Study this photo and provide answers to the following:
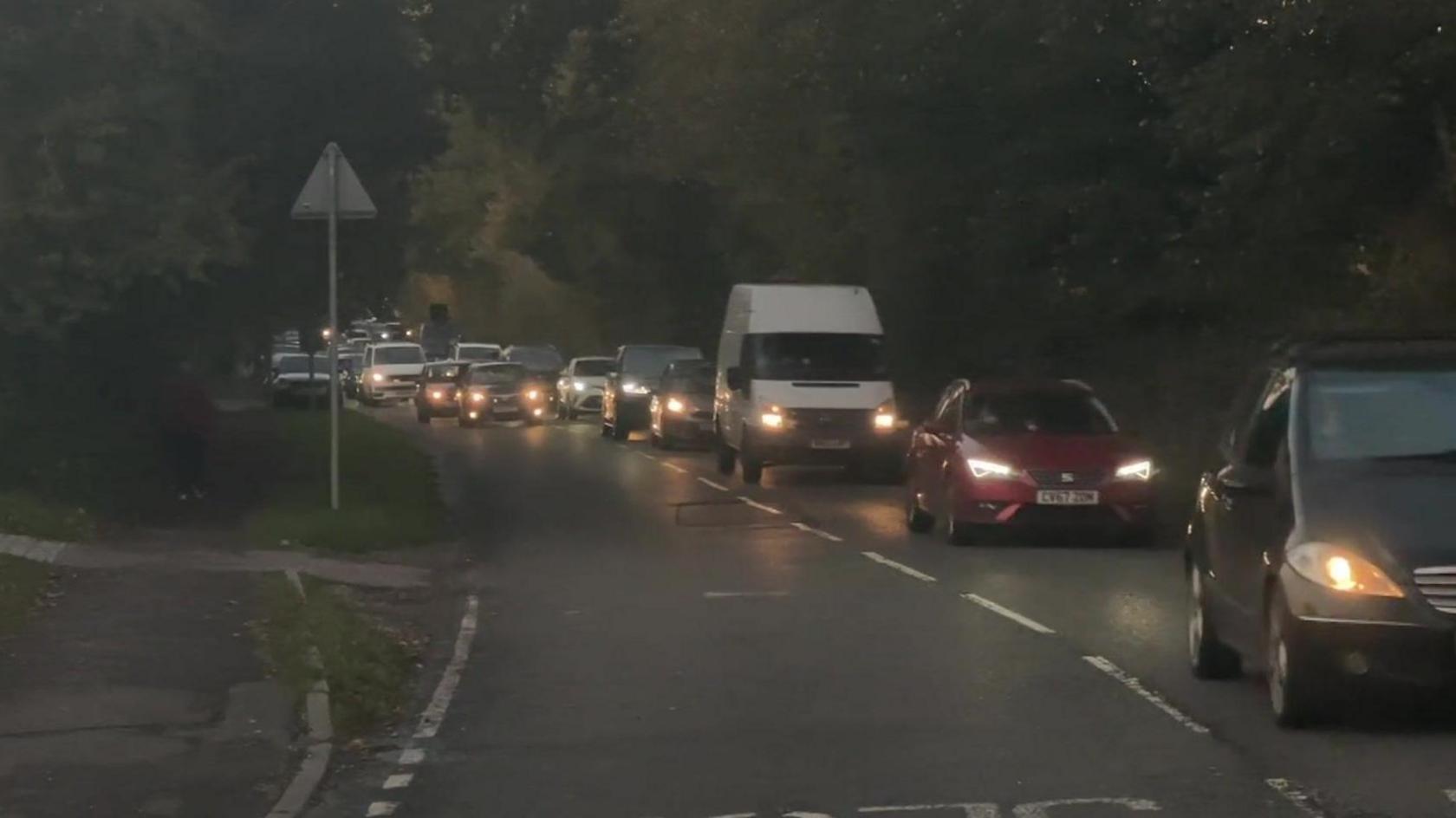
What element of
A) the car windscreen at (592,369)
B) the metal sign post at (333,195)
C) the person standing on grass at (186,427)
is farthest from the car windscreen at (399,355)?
the metal sign post at (333,195)

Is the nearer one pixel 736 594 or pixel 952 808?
pixel 952 808

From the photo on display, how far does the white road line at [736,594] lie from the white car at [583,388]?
123 ft

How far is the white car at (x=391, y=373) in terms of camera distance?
6875 centimetres

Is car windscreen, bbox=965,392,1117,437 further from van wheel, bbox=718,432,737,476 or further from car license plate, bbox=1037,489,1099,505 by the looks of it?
van wheel, bbox=718,432,737,476

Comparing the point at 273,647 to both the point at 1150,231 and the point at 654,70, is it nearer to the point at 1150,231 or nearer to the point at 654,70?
the point at 1150,231

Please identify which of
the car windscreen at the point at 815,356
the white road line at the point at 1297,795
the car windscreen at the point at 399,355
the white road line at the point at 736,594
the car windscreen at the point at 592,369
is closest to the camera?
the white road line at the point at 1297,795

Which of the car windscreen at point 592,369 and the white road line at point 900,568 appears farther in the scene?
the car windscreen at point 592,369

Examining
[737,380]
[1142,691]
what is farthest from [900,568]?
[737,380]

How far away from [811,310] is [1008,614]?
Answer: 16.2 m

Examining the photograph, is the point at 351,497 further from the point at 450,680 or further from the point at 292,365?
the point at 292,365

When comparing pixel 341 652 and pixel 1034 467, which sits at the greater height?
pixel 1034 467

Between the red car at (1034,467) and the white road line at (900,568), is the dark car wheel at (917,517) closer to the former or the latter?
the red car at (1034,467)

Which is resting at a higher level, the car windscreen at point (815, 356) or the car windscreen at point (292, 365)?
the car windscreen at point (815, 356)

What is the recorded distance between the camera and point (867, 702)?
468 inches
